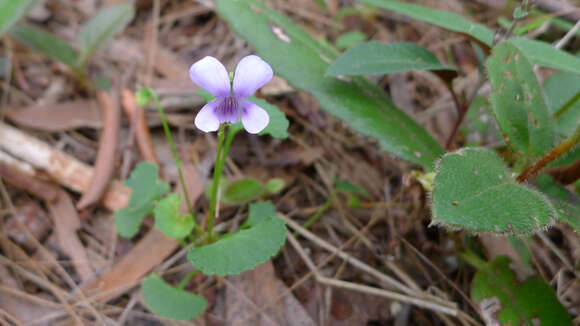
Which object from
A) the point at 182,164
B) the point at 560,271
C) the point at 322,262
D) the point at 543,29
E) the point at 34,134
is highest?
the point at 34,134

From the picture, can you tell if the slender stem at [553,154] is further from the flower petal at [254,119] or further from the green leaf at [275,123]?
the flower petal at [254,119]

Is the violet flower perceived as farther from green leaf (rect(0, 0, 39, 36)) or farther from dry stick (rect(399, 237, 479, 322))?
green leaf (rect(0, 0, 39, 36))

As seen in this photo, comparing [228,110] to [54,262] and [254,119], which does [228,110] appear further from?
[54,262]

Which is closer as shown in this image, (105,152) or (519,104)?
(519,104)

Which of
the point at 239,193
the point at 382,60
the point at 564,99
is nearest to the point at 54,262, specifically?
the point at 239,193

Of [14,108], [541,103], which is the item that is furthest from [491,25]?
[14,108]

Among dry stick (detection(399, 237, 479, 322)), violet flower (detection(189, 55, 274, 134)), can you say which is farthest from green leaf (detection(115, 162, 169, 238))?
dry stick (detection(399, 237, 479, 322))

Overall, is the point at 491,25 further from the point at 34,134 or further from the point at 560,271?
the point at 34,134
